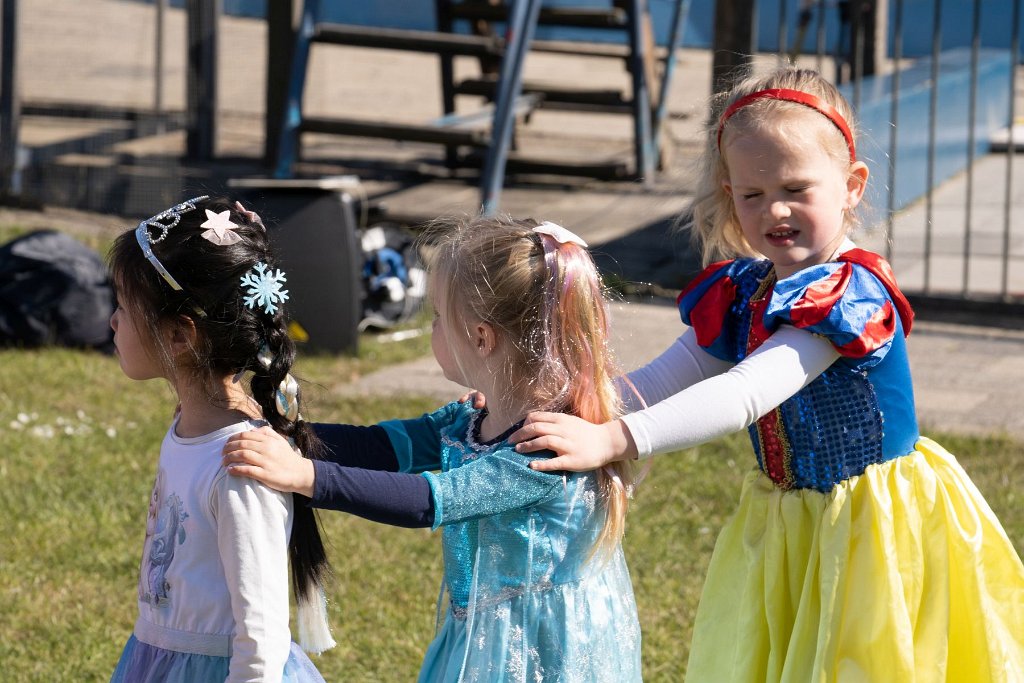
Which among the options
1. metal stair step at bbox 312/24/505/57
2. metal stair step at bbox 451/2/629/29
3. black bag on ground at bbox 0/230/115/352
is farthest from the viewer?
metal stair step at bbox 451/2/629/29

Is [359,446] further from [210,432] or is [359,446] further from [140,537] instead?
[140,537]

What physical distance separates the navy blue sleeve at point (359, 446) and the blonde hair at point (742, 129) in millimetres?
714

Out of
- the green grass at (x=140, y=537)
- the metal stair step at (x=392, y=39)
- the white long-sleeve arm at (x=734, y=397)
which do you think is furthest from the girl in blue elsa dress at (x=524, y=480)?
the metal stair step at (x=392, y=39)

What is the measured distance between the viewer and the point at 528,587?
6.75ft

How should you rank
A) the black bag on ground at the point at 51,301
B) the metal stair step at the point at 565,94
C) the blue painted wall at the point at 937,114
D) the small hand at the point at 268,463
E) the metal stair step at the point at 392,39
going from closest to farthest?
1. the small hand at the point at 268,463
2. the black bag on ground at the point at 51,301
3. the blue painted wall at the point at 937,114
4. the metal stair step at the point at 392,39
5. the metal stair step at the point at 565,94

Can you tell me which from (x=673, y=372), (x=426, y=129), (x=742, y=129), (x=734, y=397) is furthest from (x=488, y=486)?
(x=426, y=129)

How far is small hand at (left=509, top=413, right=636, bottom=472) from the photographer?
6.39 feet

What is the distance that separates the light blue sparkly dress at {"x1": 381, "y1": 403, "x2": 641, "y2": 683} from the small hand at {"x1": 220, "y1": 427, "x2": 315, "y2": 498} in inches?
8.8

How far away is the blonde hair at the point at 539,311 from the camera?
2.03 m

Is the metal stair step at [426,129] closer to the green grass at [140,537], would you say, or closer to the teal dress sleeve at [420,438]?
the green grass at [140,537]

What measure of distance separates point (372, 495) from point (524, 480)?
23 cm

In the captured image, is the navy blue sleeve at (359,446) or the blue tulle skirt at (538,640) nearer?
the blue tulle skirt at (538,640)

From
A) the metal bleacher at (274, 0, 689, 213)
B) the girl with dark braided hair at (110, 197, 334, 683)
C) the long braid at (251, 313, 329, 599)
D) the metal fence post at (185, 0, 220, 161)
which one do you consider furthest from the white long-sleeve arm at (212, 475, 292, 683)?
the metal fence post at (185, 0, 220, 161)

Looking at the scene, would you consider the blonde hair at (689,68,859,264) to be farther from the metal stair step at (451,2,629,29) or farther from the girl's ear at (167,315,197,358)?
the metal stair step at (451,2,629,29)
